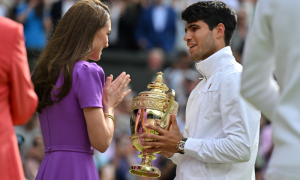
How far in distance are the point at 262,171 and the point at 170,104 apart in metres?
4.76

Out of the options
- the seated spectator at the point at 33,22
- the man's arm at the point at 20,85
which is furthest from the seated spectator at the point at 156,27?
the man's arm at the point at 20,85

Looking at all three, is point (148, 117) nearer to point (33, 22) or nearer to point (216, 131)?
point (216, 131)

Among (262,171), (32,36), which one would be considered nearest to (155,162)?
(262,171)

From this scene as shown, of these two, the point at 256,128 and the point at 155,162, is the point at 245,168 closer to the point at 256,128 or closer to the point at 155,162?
the point at 256,128

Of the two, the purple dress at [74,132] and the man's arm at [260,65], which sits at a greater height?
the man's arm at [260,65]

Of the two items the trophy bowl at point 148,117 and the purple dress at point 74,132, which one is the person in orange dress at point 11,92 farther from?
the trophy bowl at point 148,117

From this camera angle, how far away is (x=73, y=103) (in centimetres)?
285

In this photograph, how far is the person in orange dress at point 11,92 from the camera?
2.22 metres

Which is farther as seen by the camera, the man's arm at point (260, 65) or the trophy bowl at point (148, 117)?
the trophy bowl at point (148, 117)

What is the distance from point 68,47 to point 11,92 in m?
0.75

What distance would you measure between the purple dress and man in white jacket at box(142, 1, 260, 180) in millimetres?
568

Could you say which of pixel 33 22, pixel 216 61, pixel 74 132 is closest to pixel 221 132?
pixel 216 61

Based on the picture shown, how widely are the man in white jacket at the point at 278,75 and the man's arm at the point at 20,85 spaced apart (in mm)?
1059

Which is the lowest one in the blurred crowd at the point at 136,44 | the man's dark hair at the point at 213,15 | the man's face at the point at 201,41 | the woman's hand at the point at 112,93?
the blurred crowd at the point at 136,44
